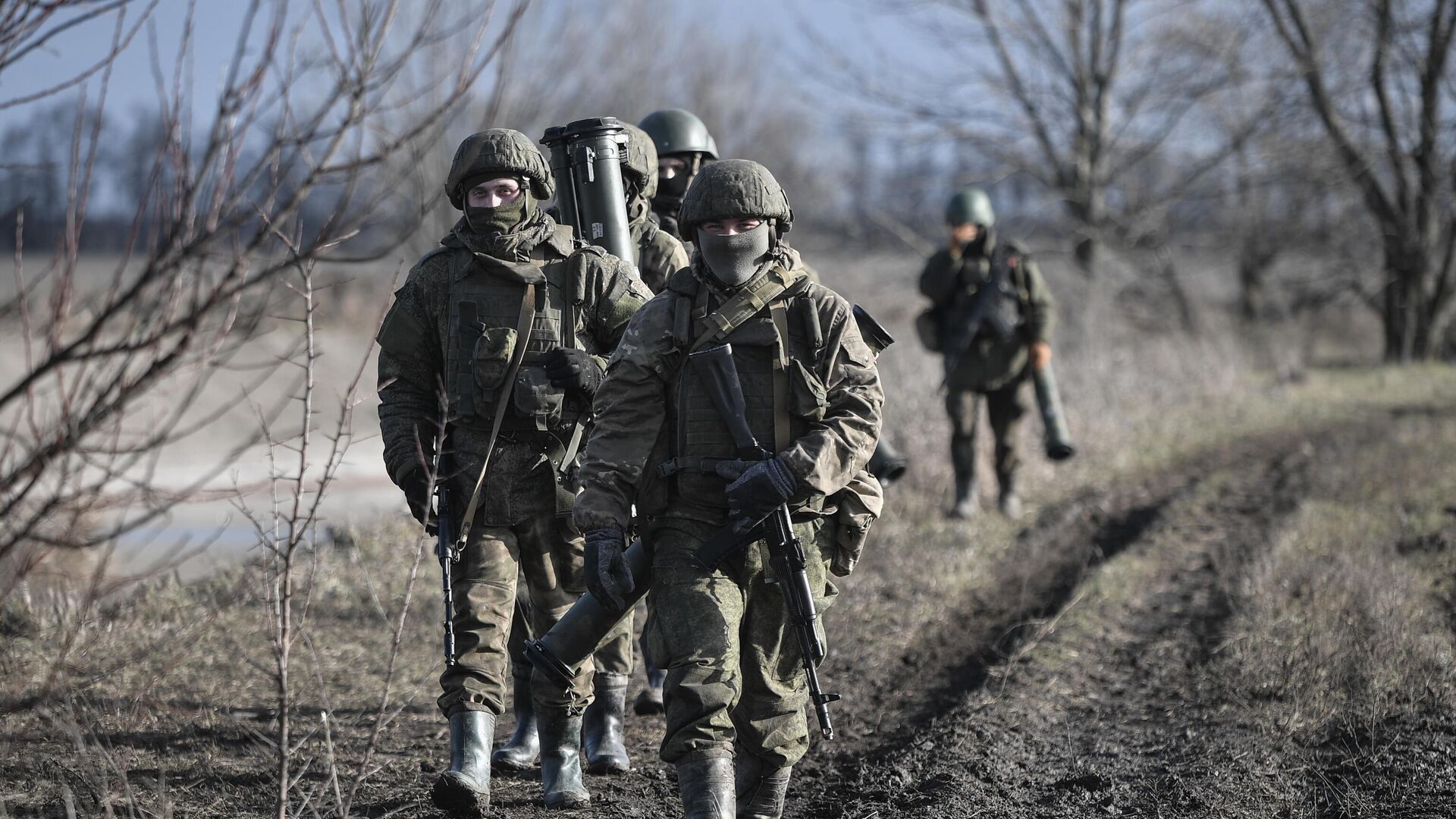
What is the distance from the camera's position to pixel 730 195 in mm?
3566

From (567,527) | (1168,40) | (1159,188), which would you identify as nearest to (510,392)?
(567,527)

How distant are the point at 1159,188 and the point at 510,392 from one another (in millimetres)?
17101

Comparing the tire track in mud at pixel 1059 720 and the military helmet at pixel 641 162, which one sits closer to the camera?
the tire track in mud at pixel 1059 720

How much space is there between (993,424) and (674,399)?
17.9 ft

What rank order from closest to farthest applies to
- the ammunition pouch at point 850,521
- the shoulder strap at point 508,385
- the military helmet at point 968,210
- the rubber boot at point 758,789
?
the rubber boot at point 758,789 < the ammunition pouch at point 850,521 < the shoulder strap at point 508,385 < the military helmet at point 968,210

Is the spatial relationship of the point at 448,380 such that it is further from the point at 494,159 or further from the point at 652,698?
the point at 652,698

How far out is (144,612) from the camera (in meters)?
5.80

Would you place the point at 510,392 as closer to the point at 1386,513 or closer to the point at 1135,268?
the point at 1386,513

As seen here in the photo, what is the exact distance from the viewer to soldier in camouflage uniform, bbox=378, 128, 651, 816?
4.01m

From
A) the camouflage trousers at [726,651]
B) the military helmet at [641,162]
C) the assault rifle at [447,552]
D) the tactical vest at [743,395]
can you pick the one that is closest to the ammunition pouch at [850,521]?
the camouflage trousers at [726,651]

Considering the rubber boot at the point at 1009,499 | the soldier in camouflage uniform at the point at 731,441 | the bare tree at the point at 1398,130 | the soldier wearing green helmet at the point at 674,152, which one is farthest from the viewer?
the bare tree at the point at 1398,130

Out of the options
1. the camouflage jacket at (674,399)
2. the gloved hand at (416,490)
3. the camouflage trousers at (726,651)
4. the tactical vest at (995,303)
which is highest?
the tactical vest at (995,303)

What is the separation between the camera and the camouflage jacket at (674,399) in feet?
11.7

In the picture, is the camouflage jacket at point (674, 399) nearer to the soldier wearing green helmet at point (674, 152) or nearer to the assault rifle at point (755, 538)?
the assault rifle at point (755, 538)
